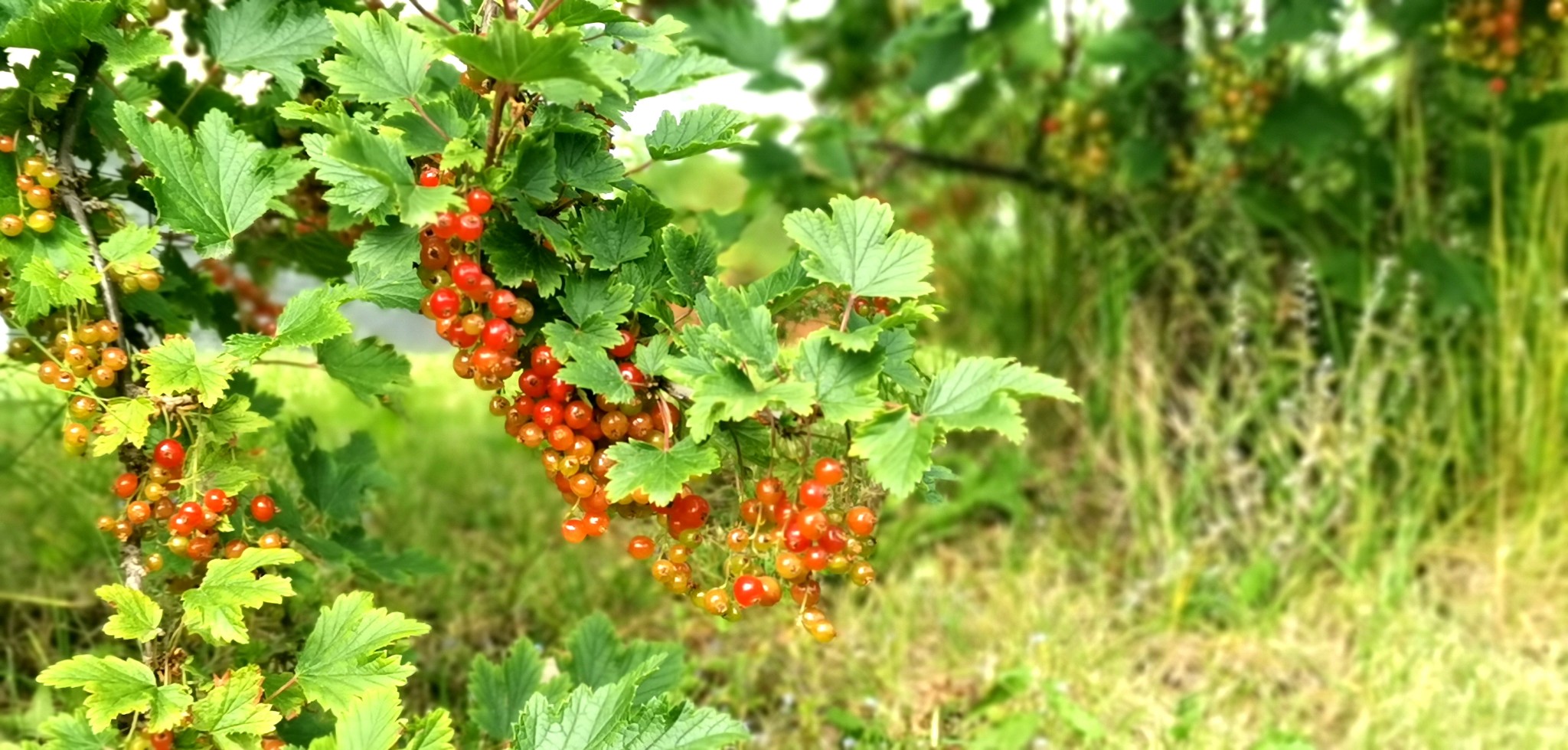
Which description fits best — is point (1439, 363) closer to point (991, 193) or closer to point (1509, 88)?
point (1509, 88)

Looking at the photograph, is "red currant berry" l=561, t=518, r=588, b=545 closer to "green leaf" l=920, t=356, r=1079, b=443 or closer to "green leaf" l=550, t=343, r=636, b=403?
"green leaf" l=550, t=343, r=636, b=403

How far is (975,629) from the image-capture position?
204 cm

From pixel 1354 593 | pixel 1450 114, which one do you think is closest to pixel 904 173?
pixel 1450 114

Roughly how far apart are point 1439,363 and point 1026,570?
0.97 m

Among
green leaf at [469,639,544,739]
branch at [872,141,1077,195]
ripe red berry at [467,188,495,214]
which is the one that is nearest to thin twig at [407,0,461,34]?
ripe red berry at [467,188,495,214]

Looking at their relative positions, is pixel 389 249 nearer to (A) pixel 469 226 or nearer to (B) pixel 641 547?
(A) pixel 469 226

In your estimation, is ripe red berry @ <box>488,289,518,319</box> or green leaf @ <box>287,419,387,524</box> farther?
green leaf @ <box>287,419,387,524</box>

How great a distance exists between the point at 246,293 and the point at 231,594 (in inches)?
33.9

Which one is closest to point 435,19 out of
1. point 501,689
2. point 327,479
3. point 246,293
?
point 327,479

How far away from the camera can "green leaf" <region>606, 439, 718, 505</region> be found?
853 mm

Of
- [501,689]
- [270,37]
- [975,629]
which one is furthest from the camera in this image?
[975,629]

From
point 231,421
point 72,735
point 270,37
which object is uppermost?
point 270,37

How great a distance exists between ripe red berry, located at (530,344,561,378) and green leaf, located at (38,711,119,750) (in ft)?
1.47

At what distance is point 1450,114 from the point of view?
2.44 metres
